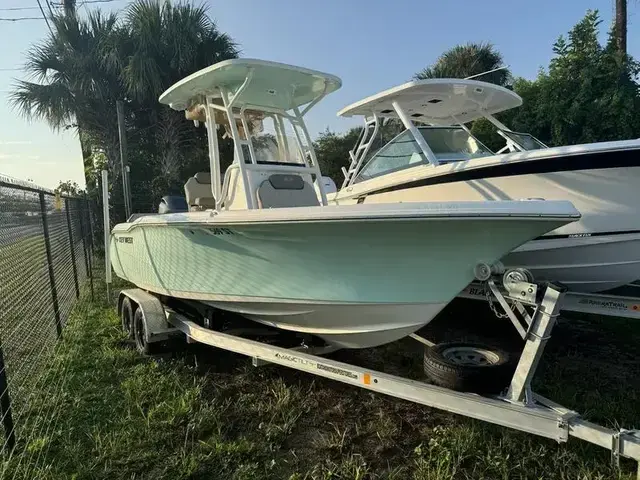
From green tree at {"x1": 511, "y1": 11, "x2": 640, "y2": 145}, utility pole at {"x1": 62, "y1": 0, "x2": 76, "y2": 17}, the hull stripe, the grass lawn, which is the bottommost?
the grass lawn

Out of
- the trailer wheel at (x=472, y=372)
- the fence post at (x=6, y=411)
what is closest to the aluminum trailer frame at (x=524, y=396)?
the trailer wheel at (x=472, y=372)

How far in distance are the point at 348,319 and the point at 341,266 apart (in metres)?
0.44

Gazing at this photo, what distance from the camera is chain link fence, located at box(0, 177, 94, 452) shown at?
3508 mm

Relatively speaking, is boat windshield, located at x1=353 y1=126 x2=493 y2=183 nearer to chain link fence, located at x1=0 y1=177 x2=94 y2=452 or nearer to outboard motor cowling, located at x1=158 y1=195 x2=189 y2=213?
outboard motor cowling, located at x1=158 y1=195 x2=189 y2=213

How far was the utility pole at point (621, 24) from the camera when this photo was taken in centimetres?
1363

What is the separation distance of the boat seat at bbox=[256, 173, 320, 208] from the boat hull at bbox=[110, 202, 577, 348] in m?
0.76

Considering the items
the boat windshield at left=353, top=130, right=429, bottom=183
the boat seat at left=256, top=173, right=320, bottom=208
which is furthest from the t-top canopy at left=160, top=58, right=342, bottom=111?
the boat windshield at left=353, top=130, right=429, bottom=183

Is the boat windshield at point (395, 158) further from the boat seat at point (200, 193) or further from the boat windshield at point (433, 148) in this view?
the boat seat at point (200, 193)

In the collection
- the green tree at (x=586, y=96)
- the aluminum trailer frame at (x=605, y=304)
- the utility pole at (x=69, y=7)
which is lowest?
the aluminum trailer frame at (x=605, y=304)

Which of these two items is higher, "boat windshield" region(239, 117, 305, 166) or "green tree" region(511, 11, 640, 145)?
→ "green tree" region(511, 11, 640, 145)

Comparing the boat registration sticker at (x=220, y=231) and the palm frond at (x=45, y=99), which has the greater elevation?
the palm frond at (x=45, y=99)

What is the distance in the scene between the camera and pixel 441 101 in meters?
6.14

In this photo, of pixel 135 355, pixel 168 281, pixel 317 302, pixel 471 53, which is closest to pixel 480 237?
pixel 317 302

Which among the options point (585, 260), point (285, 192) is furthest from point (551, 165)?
point (285, 192)
